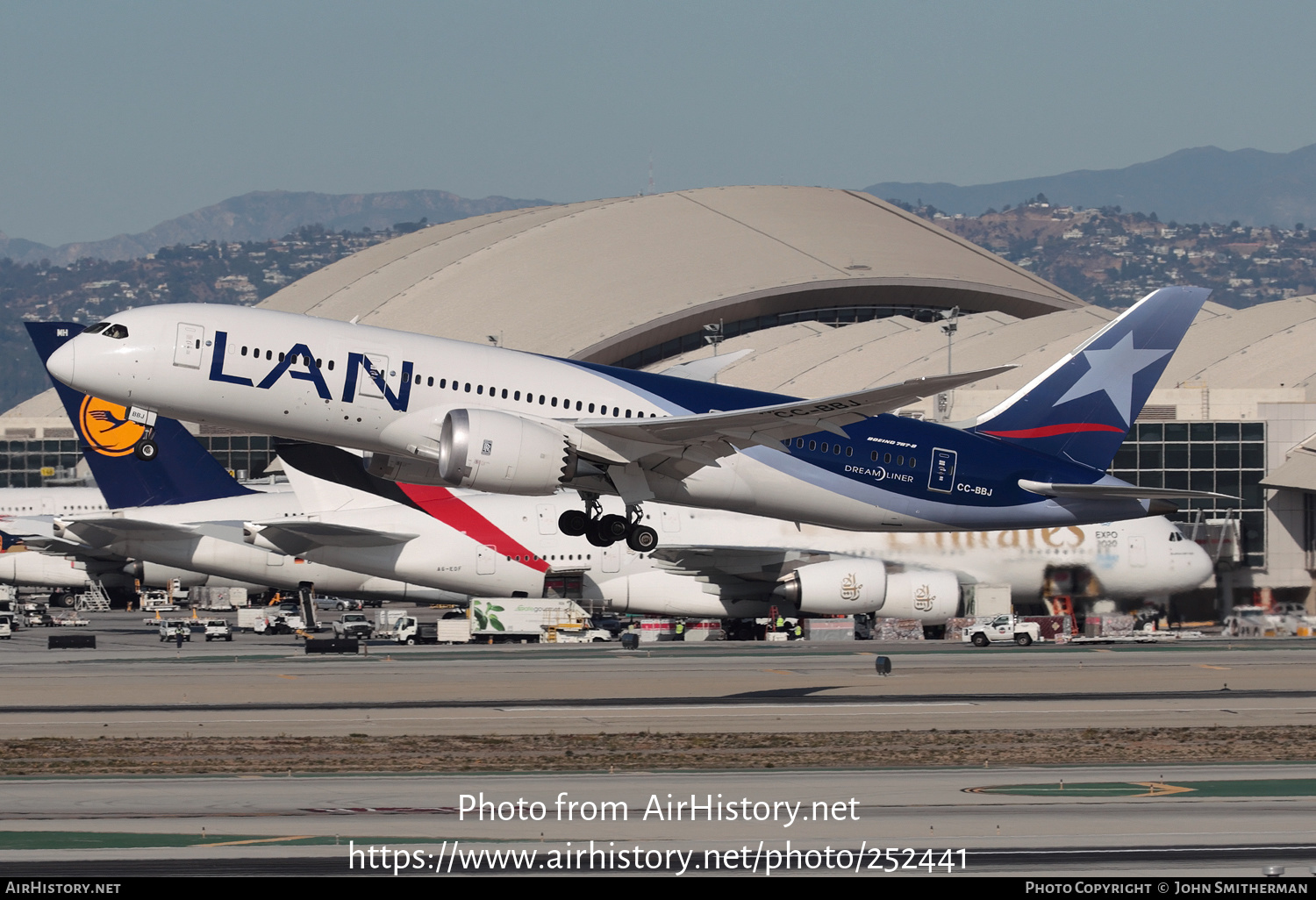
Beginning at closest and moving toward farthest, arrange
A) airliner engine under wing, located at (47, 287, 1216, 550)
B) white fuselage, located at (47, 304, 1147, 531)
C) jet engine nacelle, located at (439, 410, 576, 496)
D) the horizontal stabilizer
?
white fuselage, located at (47, 304, 1147, 531) < airliner engine under wing, located at (47, 287, 1216, 550) < jet engine nacelle, located at (439, 410, 576, 496) < the horizontal stabilizer

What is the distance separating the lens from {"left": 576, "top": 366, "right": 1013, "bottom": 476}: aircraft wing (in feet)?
109

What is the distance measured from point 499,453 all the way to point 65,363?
986 cm

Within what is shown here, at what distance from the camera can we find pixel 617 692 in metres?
38.4

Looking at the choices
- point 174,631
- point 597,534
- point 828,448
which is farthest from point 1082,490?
point 174,631

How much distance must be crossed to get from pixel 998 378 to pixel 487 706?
63.8 m

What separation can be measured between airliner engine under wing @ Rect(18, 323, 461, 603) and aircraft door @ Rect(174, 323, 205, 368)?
86.7 ft

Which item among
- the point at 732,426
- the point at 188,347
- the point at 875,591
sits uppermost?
the point at 188,347

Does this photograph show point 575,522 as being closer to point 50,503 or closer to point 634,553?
point 634,553

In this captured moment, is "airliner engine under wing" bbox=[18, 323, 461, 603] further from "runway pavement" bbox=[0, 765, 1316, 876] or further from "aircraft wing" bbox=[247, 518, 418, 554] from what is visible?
→ "runway pavement" bbox=[0, 765, 1316, 876]

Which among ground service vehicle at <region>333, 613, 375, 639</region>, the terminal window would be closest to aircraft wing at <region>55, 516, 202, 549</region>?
ground service vehicle at <region>333, 613, 375, 639</region>

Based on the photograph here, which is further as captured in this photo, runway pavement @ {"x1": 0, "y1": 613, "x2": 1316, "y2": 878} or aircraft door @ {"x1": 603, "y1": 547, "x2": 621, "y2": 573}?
aircraft door @ {"x1": 603, "y1": 547, "x2": 621, "y2": 573}

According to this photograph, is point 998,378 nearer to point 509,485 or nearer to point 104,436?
point 104,436

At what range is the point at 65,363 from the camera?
3306 centimetres

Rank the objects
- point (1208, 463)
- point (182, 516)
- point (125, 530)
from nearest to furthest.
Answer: point (125, 530) → point (182, 516) → point (1208, 463)
